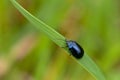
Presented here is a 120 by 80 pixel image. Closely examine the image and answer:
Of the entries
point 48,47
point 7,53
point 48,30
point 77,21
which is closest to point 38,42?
point 48,47

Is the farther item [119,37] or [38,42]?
[119,37]

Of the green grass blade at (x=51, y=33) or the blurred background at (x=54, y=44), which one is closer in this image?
the green grass blade at (x=51, y=33)

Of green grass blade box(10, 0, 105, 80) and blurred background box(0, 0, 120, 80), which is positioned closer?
green grass blade box(10, 0, 105, 80)

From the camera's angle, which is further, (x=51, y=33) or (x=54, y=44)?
(x=54, y=44)

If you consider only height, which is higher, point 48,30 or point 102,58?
point 48,30

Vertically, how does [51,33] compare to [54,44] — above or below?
above

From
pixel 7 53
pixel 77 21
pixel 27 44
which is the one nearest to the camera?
pixel 7 53

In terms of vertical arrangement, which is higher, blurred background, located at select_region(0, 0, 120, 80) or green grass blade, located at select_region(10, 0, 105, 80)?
green grass blade, located at select_region(10, 0, 105, 80)

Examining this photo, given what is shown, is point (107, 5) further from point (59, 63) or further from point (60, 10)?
point (59, 63)
